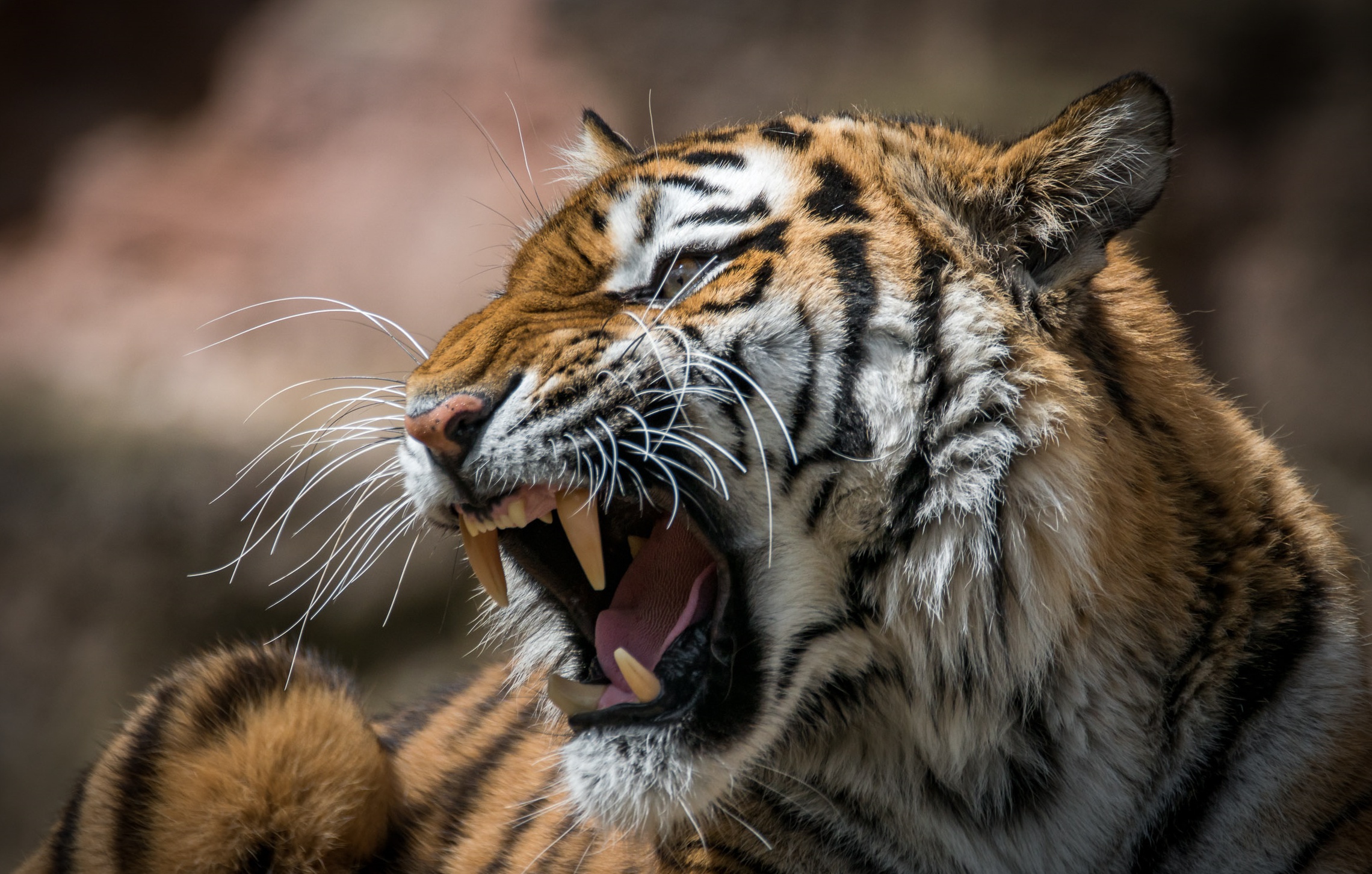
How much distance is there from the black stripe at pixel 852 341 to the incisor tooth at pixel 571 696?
385 mm

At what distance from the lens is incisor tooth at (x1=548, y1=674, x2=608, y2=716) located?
122 centimetres

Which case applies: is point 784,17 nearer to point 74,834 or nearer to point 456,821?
point 456,821

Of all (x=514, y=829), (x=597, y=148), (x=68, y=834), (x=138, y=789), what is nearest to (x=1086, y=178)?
(x=597, y=148)

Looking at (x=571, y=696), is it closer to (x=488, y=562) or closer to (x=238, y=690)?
(x=488, y=562)

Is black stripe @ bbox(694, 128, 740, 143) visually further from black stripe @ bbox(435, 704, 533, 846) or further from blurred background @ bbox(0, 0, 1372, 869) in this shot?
blurred background @ bbox(0, 0, 1372, 869)

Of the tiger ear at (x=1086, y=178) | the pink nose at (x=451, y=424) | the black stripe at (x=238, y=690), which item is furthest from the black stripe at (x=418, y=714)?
the tiger ear at (x=1086, y=178)

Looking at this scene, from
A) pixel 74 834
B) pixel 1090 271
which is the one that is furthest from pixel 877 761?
pixel 74 834

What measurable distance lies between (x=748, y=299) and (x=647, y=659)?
42 centimetres

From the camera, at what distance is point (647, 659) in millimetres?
1253

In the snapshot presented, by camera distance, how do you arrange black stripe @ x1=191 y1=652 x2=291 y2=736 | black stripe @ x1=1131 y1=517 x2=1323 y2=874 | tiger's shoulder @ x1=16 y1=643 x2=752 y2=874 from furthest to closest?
black stripe @ x1=191 y1=652 x2=291 y2=736 < tiger's shoulder @ x1=16 y1=643 x2=752 y2=874 < black stripe @ x1=1131 y1=517 x2=1323 y2=874

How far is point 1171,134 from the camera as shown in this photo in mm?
1177

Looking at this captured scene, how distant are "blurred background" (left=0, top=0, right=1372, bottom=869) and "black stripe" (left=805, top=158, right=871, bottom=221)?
5.73 ft

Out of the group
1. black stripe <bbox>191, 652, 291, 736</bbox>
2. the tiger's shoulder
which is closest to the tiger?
the tiger's shoulder

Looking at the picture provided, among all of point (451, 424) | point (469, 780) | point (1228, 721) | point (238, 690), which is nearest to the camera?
Result: point (451, 424)
